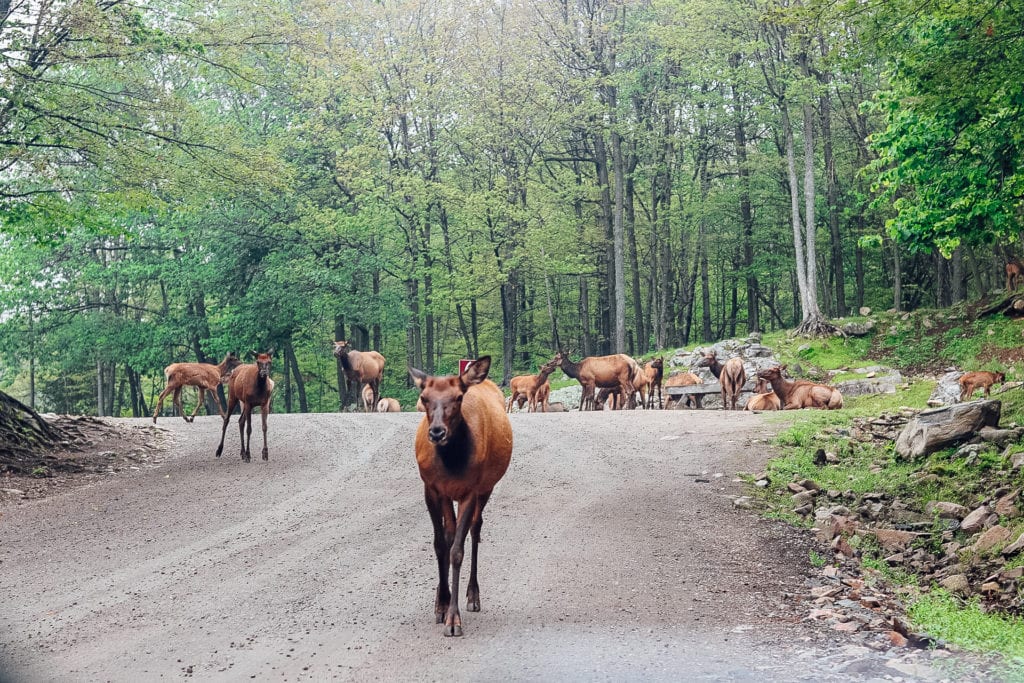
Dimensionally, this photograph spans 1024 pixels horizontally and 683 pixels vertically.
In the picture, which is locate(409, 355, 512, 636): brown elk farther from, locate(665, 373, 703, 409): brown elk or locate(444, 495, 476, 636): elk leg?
locate(665, 373, 703, 409): brown elk

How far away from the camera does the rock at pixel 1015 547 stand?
8.45 metres

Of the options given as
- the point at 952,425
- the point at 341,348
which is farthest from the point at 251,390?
the point at 952,425

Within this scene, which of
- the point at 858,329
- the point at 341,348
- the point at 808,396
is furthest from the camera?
the point at 858,329

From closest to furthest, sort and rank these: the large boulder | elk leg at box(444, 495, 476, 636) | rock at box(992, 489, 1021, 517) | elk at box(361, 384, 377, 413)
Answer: elk leg at box(444, 495, 476, 636), rock at box(992, 489, 1021, 517), the large boulder, elk at box(361, 384, 377, 413)

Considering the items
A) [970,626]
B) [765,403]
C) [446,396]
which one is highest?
[446,396]

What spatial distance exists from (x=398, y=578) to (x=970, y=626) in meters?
5.04

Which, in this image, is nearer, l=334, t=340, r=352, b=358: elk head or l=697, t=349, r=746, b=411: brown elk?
l=697, t=349, r=746, b=411: brown elk

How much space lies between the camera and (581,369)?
27.2 metres

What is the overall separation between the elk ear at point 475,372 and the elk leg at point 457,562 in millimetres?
993

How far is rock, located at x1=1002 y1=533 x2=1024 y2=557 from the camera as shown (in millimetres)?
8445

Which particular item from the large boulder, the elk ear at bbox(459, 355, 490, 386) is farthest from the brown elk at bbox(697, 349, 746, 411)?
the elk ear at bbox(459, 355, 490, 386)

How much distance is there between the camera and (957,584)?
8.30 m

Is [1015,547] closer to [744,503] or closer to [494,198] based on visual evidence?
[744,503]

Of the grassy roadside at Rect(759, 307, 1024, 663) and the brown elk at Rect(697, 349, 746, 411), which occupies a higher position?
the brown elk at Rect(697, 349, 746, 411)
